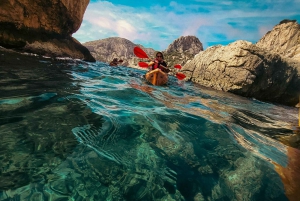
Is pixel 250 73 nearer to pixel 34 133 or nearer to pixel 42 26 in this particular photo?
pixel 34 133

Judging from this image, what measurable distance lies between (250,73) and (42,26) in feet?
58.7

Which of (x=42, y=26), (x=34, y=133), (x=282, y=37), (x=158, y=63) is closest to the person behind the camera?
(x=34, y=133)

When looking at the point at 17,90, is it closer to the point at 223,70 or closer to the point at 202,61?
the point at 223,70

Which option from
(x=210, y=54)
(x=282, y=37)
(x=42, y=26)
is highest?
(x=282, y=37)

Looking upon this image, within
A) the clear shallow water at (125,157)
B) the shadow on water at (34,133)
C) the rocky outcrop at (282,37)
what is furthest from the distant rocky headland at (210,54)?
the rocky outcrop at (282,37)

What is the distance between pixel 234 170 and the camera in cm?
227

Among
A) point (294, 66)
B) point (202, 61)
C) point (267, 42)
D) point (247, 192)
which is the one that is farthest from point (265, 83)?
point (267, 42)

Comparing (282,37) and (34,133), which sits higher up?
(282,37)

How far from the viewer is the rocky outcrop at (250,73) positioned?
43.6ft

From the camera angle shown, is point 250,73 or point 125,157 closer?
point 125,157

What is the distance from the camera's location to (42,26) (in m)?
16.0

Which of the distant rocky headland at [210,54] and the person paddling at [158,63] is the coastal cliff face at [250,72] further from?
the person paddling at [158,63]

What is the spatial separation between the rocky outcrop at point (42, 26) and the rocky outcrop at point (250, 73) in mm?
14091

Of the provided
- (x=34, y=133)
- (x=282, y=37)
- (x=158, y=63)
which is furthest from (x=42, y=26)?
(x=282, y=37)
